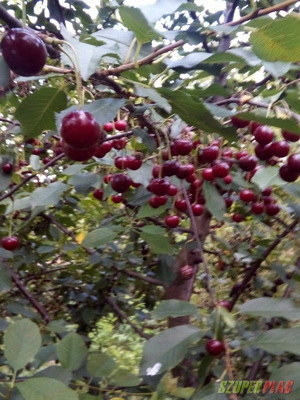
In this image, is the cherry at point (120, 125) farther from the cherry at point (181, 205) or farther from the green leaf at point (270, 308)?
the green leaf at point (270, 308)

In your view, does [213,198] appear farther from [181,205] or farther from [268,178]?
[268,178]

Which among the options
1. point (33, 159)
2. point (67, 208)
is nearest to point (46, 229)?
point (67, 208)

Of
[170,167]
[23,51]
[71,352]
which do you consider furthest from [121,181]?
[23,51]

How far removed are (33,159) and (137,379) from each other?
0.71m

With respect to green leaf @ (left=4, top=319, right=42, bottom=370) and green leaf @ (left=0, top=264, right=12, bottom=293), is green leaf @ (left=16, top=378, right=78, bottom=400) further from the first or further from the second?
green leaf @ (left=0, top=264, right=12, bottom=293)

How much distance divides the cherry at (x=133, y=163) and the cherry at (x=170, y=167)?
82 millimetres

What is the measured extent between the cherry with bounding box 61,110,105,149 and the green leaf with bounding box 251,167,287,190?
355mm

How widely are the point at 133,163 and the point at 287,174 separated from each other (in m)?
0.35

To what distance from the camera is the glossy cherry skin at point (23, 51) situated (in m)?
0.49

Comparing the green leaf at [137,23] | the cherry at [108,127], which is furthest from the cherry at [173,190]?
the green leaf at [137,23]

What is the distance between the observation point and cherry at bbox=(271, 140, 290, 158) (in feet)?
2.44

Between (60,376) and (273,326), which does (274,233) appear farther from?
(60,376)

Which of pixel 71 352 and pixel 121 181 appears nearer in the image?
pixel 71 352

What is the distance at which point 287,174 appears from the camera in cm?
75
